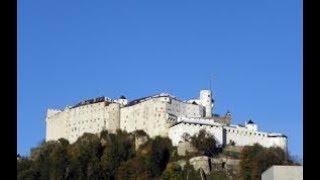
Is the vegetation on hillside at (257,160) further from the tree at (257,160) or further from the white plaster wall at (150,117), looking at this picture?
the white plaster wall at (150,117)

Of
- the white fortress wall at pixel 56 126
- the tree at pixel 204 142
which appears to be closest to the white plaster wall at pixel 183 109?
the tree at pixel 204 142

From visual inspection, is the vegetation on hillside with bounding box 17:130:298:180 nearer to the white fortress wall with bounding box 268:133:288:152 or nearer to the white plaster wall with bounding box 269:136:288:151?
the white plaster wall with bounding box 269:136:288:151

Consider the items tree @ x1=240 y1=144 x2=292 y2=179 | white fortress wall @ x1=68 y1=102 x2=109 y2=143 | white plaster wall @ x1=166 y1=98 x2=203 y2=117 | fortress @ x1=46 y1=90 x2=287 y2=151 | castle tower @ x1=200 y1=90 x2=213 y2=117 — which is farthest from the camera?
castle tower @ x1=200 y1=90 x2=213 y2=117

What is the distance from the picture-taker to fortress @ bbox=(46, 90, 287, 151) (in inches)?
2662

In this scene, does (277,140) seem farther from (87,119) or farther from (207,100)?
(87,119)

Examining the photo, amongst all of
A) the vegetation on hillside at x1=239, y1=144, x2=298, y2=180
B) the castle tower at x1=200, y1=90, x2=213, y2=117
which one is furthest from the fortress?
the vegetation on hillside at x1=239, y1=144, x2=298, y2=180

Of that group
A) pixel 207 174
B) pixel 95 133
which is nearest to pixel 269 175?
pixel 207 174

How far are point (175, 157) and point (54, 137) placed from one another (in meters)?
14.1

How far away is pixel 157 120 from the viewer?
68.2m

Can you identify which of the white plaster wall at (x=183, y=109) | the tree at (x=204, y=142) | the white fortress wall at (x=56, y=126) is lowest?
the tree at (x=204, y=142)

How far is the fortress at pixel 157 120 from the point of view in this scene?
67625 mm

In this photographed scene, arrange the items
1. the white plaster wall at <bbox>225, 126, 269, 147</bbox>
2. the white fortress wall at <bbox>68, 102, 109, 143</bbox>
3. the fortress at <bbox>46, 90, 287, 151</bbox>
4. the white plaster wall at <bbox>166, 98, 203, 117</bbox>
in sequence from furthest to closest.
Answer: the white fortress wall at <bbox>68, 102, 109, 143</bbox>
the white plaster wall at <bbox>166, 98, 203, 117</bbox>
the white plaster wall at <bbox>225, 126, 269, 147</bbox>
the fortress at <bbox>46, 90, 287, 151</bbox>

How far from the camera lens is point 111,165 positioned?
2633 inches
